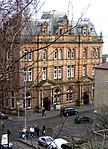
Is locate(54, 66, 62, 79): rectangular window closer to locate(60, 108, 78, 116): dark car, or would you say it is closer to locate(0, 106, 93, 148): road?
locate(60, 108, 78, 116): dark car

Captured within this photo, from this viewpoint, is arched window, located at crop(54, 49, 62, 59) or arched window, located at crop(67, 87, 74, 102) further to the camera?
arched window, located at crop(67, 87, 74, 102)

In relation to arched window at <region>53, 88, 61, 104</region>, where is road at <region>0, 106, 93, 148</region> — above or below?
below

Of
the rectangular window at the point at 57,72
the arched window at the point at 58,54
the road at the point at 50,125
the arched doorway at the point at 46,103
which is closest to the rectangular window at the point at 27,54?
the road at the point at 50,125

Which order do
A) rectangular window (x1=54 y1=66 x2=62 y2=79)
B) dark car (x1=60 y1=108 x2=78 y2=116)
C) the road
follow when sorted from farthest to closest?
1. rectangular window (x1=54 y1=66 x2=62 y2=79)
2. dark car (x1=60 y1=108 x2=78 y2=116)
3. the road

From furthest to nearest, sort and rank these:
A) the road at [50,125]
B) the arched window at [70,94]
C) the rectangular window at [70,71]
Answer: the rectangular window at [70,71] → the arched window at [70,94] → the road at [50,125]

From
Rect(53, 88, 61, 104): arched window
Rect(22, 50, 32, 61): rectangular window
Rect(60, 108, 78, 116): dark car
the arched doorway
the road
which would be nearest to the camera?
Rect(22, 50, 32, 61): rectangular window

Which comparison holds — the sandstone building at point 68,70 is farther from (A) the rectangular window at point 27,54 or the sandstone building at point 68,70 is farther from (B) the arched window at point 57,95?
(A) the rectangular window at point 27,54

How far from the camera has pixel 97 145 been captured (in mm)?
8438

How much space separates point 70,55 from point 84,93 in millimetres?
5455

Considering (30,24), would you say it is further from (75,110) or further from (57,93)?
(57,93)

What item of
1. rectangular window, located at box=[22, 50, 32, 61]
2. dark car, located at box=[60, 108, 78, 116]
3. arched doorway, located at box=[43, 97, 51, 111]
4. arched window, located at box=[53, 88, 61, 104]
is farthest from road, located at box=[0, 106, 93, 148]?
rectangular window, located at box=[22, 50, 32, 61]

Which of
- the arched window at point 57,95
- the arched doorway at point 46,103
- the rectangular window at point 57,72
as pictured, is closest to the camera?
the arched doorway at point 46,103

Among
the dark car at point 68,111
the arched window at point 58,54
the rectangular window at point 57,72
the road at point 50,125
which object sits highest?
the arched window at point 58,54

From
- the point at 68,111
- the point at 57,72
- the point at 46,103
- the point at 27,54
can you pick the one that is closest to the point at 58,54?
the point at 57,72
